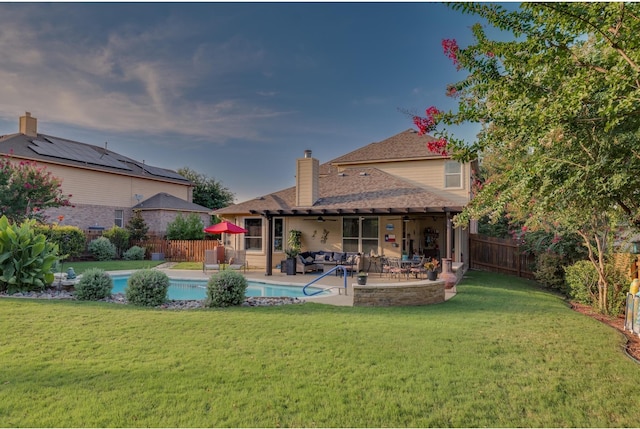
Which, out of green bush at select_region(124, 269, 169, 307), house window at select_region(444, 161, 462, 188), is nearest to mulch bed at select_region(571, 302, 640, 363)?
house window at select_region(444, 161, 462, 188)

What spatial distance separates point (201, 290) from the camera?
13602 millimetres

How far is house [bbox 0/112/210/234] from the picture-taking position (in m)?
23.6

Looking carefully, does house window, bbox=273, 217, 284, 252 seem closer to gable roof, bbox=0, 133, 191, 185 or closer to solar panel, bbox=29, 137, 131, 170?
gable roof, bbox=0, 133, 191, 185

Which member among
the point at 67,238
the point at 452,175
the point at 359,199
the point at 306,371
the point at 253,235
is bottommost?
the point at 306,371

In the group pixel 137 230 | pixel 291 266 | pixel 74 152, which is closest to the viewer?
pixel 291 266

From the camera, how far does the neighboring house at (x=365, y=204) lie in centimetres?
1598

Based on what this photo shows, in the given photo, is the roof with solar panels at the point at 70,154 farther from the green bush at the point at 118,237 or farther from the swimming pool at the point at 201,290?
the swimming pool at the point at 201,290

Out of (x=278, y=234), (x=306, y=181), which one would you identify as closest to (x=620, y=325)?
(x=306, y=181)

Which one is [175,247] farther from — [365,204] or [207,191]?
[207,191]

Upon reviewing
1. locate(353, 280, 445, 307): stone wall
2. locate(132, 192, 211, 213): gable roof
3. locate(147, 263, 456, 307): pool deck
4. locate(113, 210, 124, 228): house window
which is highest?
locate(132, 192, 211, 213): gable roof

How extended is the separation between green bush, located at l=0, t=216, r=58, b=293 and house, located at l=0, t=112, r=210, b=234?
13.7 m

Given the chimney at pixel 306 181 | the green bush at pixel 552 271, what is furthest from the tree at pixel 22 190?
the green bush at pixel 552 271

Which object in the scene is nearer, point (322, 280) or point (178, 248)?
point (322, 280)

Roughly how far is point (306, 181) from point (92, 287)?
9738mm
